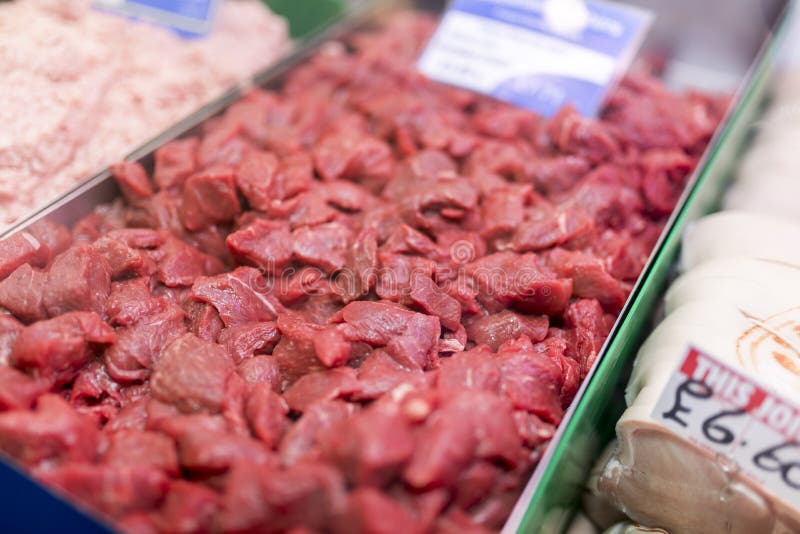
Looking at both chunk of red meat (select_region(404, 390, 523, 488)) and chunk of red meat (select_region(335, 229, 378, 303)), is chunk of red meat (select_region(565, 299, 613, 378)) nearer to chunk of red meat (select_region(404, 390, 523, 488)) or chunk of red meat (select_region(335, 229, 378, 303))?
chunk of red meat (select_region(404, 390, 523, 488))

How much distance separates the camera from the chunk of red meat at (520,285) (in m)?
2.24

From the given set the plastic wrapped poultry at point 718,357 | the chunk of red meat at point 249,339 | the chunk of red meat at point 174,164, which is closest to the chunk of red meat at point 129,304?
the chunk of red meat at point 249,339

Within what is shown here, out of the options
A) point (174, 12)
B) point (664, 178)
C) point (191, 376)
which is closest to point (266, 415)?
point (191, 376)

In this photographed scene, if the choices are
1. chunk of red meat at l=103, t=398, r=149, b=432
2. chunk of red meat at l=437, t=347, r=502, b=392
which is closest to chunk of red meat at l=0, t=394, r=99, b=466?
chunk of red meat at l=103, t=398, r=149, b=432

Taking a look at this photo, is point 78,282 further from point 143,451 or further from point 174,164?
point 174,164

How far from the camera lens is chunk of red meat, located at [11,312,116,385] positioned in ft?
6.22

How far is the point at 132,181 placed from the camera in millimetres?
2627

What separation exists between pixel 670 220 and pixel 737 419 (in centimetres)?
99

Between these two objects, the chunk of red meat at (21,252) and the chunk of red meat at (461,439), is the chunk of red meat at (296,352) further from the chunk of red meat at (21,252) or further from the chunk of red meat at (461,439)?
the chunk of red meat at (21,252)

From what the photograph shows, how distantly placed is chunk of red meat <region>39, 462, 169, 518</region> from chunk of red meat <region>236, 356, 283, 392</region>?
0.47 metres

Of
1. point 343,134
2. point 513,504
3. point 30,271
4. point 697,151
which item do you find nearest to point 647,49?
point 697,151

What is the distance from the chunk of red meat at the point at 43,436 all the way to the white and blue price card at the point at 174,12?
255cm

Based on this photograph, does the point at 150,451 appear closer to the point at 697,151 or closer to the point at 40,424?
the point at 40,424

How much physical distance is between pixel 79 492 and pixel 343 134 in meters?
1.86
